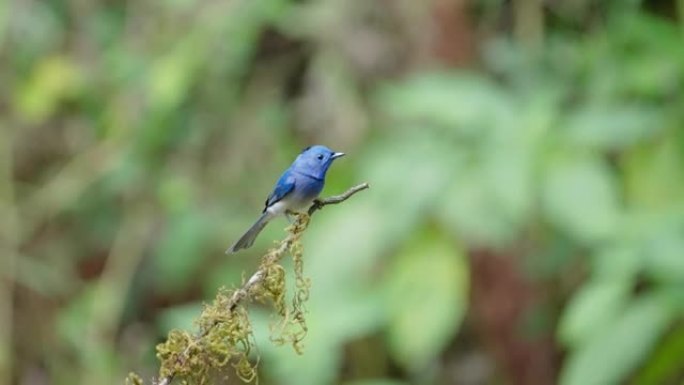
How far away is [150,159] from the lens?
3969mm

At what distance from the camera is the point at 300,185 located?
1383 mm

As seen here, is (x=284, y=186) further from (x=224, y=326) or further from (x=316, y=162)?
(x=224, y=326)

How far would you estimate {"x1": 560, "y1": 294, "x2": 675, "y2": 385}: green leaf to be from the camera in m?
2.49

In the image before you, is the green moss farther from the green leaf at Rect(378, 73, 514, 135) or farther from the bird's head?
the green leaf at Rect(378, 73, 514, 135)

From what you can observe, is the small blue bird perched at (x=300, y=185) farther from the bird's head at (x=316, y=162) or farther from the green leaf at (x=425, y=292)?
the green leaf at (x=425, y=292)

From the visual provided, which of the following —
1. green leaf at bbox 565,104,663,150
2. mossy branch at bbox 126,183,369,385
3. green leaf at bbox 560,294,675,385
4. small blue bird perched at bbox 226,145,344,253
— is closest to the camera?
mossy branch at bbox 126,183,369,385

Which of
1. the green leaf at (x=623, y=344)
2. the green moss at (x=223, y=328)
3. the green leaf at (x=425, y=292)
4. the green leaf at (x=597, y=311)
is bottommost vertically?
the green moss at (x=223, y=328)

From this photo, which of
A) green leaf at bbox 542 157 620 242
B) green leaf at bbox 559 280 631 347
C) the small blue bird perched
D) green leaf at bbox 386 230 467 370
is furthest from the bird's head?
green leaf at bbox 386 230 467 370

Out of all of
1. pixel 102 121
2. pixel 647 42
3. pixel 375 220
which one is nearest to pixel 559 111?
pixel 647 42

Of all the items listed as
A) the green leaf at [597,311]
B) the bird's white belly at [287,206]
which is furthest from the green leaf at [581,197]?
the bird's white belly at [287,206]

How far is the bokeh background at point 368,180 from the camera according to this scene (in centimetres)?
279

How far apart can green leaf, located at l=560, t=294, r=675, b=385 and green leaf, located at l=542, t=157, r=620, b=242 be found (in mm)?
211

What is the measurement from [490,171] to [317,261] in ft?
1.45

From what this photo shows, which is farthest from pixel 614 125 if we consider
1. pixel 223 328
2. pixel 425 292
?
pixel 223 328
